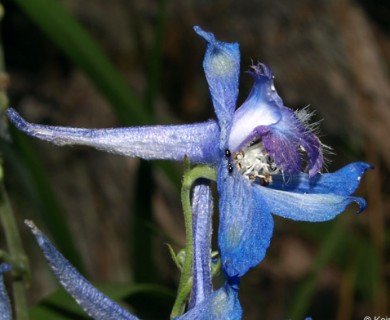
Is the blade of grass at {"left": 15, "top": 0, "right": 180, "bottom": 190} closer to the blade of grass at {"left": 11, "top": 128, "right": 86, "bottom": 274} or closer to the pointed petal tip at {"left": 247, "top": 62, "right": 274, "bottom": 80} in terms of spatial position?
the blade of grass at {"left": 11, "top": 128, "right": 86, "bottom": 274}

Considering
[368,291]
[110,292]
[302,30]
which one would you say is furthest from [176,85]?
[110,292]

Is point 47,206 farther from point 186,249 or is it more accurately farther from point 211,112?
point 211,112

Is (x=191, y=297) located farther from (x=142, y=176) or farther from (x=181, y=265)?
(x=142, y=176)

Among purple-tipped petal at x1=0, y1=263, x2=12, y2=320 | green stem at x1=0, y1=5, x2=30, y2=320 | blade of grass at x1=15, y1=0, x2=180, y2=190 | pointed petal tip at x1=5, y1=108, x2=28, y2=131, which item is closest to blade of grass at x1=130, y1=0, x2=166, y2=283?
blade of grass at x1=15, y1=0, x2=180, y2=190

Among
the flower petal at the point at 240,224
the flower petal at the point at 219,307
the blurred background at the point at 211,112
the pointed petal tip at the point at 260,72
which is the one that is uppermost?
the blurred background at the point at 211,112

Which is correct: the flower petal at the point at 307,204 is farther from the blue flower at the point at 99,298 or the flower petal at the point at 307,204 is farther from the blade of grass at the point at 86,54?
the blade of grass at the point at 86,54

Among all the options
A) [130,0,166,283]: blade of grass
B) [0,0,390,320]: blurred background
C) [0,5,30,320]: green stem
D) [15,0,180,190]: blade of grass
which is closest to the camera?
[0,5,30,320]: green stem

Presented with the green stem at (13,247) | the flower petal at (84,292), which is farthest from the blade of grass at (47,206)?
the flower petal at (84,292)
